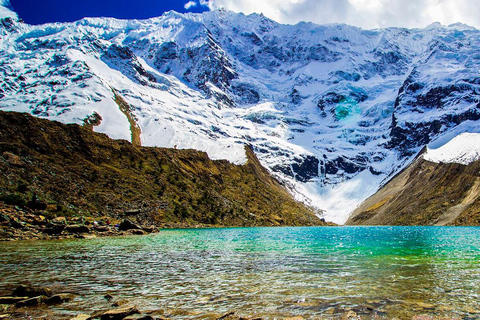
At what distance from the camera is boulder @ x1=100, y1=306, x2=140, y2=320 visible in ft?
40.2

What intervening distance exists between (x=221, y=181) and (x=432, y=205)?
97.7 metres

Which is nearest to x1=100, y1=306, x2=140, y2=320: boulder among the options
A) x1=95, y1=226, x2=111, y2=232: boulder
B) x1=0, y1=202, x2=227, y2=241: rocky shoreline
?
x1=0, y1=202, x2=227, y2=241: rocky shoreline

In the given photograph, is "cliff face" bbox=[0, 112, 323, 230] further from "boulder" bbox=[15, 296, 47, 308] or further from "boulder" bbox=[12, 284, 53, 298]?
"boulder" bbox=[15, 296, 47, 308]

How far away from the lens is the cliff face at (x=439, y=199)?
137075mm

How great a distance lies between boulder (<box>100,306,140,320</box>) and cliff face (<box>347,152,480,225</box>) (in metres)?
144

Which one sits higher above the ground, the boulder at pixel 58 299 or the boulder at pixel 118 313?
the boulder at pixel 118 313

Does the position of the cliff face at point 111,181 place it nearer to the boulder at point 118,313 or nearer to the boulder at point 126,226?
the boulder at point 126,226

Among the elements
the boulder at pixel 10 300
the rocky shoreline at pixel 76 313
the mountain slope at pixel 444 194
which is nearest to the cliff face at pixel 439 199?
the mountain slope at pixel 444 194

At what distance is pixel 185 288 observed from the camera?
58.1ft

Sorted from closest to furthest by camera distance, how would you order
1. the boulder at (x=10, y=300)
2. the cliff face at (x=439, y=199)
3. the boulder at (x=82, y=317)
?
the boulder at (x=82, y=317) < the boulder at (x=10, y=300) < the cliff face at (x=439, y=199)

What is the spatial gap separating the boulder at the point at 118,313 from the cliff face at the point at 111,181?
4965 cm

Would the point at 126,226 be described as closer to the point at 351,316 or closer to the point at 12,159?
the point at 12,159

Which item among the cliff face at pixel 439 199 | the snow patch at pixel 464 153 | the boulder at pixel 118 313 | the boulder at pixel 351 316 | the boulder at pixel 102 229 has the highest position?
the snow patch at pixel 464 153

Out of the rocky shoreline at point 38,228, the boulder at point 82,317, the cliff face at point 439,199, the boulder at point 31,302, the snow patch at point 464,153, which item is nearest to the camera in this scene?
the boulder at point 82,317
